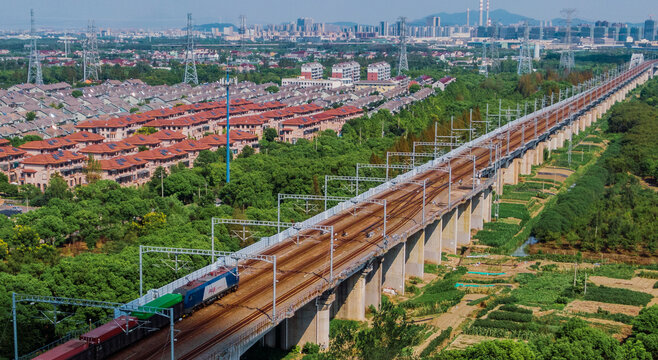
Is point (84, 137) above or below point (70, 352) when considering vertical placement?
above

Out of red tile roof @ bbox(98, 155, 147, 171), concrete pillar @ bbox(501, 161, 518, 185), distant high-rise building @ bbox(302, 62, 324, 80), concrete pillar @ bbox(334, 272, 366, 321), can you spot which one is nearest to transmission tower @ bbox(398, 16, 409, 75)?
distant high-rise building @ bbox(302, 62, 324, 80)

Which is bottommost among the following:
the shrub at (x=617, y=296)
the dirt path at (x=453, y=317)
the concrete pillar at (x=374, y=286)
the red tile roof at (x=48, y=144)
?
the dirt path at (x=453, y=317)

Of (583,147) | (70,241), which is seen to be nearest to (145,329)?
(70,241)

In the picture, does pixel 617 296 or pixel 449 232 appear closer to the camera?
pixel 617 296

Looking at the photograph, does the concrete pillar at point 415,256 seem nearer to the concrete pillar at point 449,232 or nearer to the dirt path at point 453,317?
the dirt path at point 453,317

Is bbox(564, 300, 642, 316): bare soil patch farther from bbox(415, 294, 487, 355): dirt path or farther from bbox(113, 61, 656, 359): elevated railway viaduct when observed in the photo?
bbox(113, 61, 656, 359): elevated railway viaduct

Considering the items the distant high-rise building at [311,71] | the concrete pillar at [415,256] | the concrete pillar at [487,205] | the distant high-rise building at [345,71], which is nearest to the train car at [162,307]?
the concrete pillar at [415,256]

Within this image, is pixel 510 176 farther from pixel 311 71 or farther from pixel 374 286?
pixel 311 71

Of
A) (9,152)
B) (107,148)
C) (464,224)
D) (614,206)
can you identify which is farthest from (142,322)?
(9,152)
